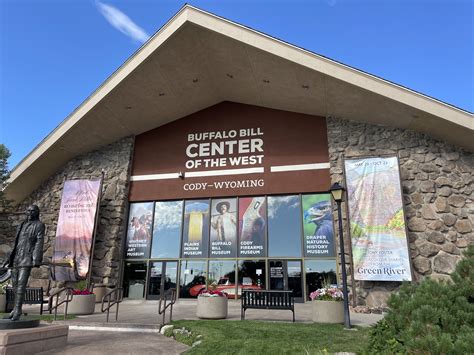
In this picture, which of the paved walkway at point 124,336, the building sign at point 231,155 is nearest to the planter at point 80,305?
the paved walkway at point 124,336

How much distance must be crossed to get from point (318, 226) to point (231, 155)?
549 centimetres

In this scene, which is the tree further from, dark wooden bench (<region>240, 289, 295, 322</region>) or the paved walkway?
dark wooden bench (<region>240, 289, 295, 322</region>)

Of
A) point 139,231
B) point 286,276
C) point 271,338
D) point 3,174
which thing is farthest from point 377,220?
point 3,174

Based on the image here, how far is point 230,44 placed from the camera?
46.4 ft

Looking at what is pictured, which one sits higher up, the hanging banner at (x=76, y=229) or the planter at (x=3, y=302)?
the hanging banner at (x=76, y=229)

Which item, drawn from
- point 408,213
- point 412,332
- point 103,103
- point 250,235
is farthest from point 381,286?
point 103,103

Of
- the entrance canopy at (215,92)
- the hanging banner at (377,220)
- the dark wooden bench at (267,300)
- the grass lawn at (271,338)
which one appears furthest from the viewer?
the entrance canopy at (215,92)

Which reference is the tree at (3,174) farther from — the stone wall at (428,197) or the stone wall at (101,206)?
the stone wall at (428,197)

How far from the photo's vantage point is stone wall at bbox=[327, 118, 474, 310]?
41.7 feet

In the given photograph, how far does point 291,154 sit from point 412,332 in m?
13.7

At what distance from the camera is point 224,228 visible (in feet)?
52.4

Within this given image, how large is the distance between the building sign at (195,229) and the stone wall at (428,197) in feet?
20.7

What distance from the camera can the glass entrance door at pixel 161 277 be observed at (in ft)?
52.2

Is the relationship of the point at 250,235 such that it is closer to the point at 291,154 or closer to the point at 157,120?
the point at 291,154
